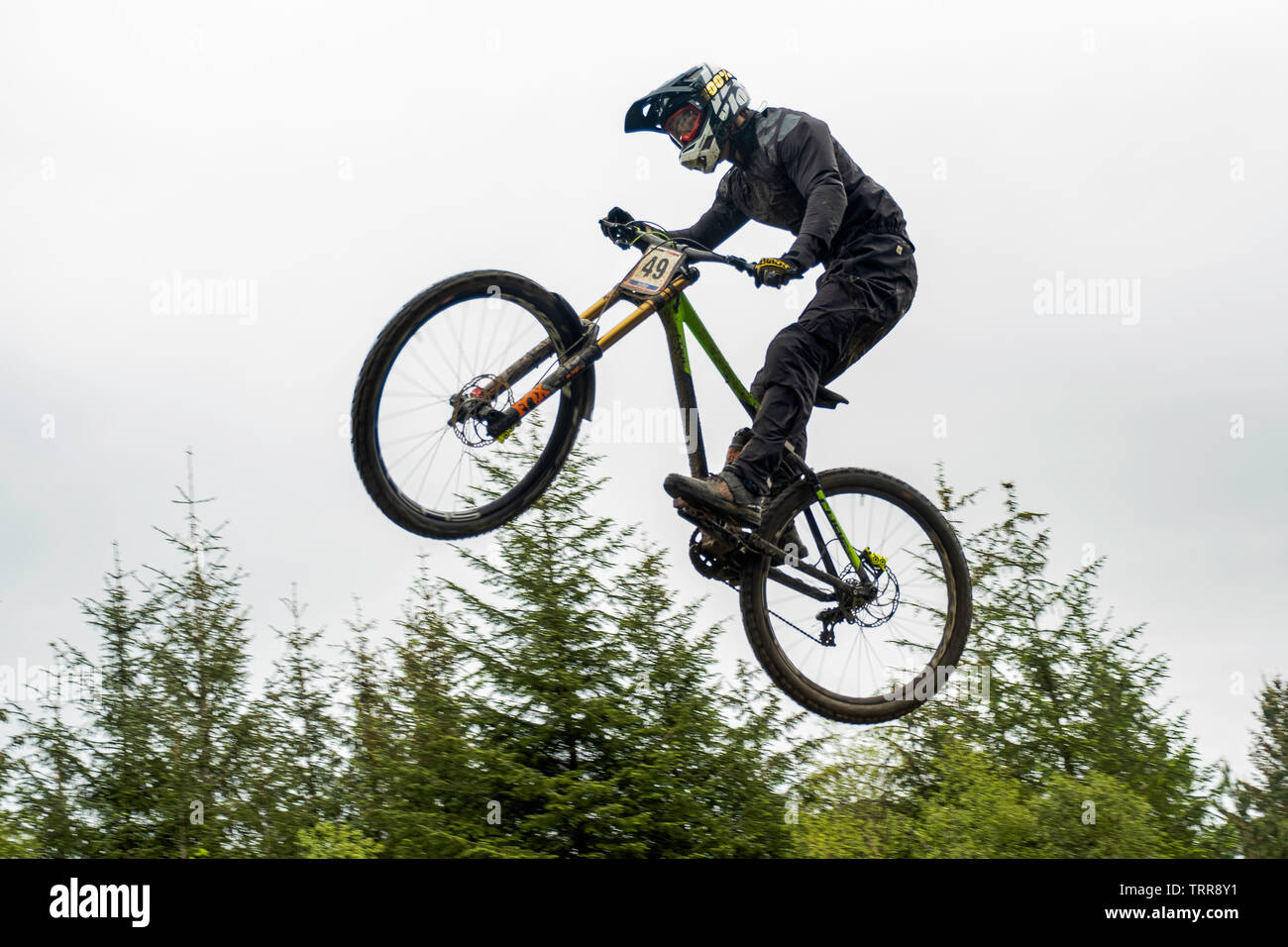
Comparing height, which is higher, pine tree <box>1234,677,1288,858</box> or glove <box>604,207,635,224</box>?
glove <box>604,207,635,224</box>

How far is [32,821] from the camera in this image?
11.3 metres

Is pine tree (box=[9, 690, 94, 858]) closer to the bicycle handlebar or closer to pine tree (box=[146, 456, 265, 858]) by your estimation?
pine tree (box=[146, 456, 265, 858])

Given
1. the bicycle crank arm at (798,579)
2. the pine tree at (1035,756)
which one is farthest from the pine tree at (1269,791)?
the bicycle crank arm at (798,579)

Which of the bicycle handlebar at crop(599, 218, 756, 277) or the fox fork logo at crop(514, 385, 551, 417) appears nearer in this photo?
the fox fork logo at crop(514, 385, 551, 417)

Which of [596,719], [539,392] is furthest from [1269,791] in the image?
[539,392]

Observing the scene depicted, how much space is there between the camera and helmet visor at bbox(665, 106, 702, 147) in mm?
6086

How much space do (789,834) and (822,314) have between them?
7112 mm

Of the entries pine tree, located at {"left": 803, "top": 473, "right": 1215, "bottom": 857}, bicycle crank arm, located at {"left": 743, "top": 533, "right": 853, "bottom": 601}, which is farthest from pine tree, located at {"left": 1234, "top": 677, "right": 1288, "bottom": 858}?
bicycle crank arm, located at {"left": 743, "top": 533, "right": 853, "bottom": 601}

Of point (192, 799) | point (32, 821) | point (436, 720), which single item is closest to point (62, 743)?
point (32, 821)

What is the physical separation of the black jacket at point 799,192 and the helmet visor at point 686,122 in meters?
0.23

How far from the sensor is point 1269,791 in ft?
56.7

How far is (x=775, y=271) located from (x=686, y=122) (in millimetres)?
974

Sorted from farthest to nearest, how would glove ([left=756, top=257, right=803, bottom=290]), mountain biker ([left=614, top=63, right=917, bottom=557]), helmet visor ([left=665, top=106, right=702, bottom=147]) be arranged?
helmet visor ([left=665, top=106, right=702, bottom=147]) → mountain biker ([left=614, top=63, right=917, bottom=557]) → glove ([left=756, top=257, right=803, bottom=290])
